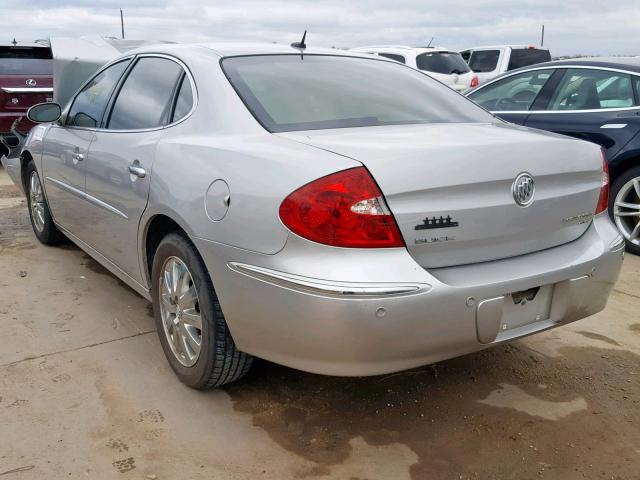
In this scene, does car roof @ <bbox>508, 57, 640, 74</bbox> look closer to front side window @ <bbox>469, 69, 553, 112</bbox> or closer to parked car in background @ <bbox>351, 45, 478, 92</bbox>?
front side window @ <bbox>469, 69, 553, 112</bbox>

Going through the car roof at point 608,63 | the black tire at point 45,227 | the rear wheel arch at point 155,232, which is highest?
the car roof at point 608,63

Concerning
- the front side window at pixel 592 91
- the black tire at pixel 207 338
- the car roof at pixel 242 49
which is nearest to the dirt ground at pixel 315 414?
the black tire at pixel 207 338

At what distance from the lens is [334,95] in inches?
116

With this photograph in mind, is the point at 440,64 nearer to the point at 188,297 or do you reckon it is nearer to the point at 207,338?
the point at 188,297

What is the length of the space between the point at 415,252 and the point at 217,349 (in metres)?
0.94

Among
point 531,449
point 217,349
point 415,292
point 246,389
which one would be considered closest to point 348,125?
point 415,292

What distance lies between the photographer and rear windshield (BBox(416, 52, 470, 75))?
13.5 meters

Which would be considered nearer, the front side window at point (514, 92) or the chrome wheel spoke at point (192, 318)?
the chrome wheel spoke at point (192, 318)

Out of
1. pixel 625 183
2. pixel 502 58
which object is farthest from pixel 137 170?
pixel 502 58

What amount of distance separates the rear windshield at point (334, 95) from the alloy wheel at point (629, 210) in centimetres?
232

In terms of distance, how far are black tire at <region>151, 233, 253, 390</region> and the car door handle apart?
13.2 inches

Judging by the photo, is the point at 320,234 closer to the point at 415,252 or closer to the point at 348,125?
the point at 415,252

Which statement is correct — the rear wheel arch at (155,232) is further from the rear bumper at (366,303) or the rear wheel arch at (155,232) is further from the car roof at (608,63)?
the car roof at (608,63)

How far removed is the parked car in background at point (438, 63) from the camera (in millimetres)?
13305
